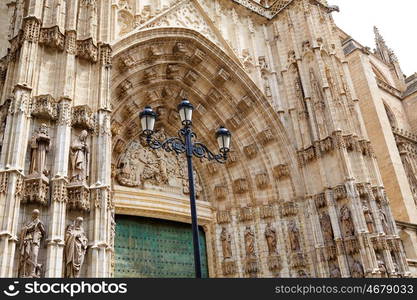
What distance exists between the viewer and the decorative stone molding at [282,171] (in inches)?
506

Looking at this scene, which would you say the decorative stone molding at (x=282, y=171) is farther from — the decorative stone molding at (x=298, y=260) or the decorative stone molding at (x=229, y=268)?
the decorative stone molding at (x=229, y=268)

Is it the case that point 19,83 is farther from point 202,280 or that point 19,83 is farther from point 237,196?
point 237,196

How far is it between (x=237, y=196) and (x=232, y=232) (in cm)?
116

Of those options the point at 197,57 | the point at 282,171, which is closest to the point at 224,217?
the point at 282,171

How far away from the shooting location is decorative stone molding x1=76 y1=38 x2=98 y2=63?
364 inches

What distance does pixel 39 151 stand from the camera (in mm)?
7840

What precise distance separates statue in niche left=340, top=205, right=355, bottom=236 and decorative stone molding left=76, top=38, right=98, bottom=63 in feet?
23.8

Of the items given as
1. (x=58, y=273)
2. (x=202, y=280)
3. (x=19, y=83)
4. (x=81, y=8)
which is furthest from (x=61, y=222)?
(x=81, y=8)

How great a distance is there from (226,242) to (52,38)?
6.97 metres

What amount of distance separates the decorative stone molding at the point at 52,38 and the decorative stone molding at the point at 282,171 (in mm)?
6974

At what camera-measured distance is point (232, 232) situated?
40.4ft

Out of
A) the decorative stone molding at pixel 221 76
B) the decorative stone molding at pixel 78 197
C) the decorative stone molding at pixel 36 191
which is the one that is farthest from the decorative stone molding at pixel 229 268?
the decorative stone molding at pixel 36 191

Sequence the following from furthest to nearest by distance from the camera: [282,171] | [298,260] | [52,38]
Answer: [282,171] → [298,260] → [52,38]

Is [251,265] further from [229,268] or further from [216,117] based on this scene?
[216,117]
